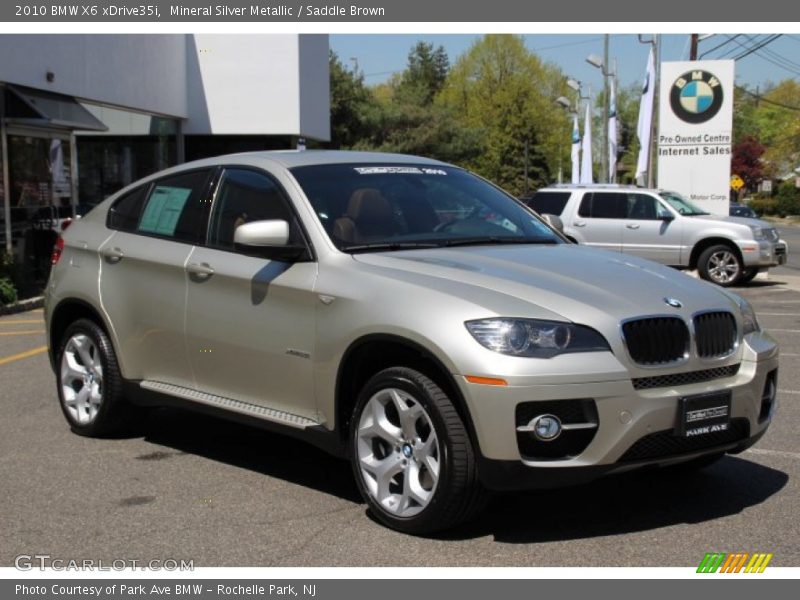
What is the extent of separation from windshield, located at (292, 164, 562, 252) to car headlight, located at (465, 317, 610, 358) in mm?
1119

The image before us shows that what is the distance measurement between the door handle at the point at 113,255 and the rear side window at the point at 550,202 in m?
13.8

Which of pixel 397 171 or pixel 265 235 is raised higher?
pixel 397 171

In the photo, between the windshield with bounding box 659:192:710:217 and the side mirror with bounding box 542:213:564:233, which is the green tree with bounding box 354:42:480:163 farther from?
the side mirror with bounding box 542:213:564:233

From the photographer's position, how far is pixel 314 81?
2952 cm

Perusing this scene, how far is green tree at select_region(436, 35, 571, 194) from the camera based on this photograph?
7488 centimetres

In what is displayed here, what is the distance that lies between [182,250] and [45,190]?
13069 mm

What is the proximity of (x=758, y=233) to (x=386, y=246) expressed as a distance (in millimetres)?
14124

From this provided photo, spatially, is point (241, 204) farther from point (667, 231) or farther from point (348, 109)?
point (348, 109)

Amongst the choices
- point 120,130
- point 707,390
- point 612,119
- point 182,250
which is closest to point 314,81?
point 120,130

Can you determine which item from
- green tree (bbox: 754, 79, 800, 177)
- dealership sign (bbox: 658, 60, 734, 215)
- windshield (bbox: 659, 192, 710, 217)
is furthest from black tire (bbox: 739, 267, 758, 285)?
green tree (bbox: 754, 79, 800, 177)

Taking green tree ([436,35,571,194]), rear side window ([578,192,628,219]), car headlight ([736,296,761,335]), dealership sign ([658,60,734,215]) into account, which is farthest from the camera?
green tree ([436,35,571,194])

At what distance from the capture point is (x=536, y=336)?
438 cm

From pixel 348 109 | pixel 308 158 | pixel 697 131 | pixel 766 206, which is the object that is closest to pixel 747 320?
pixel 308 158

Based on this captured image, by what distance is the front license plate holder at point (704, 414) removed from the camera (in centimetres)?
450
